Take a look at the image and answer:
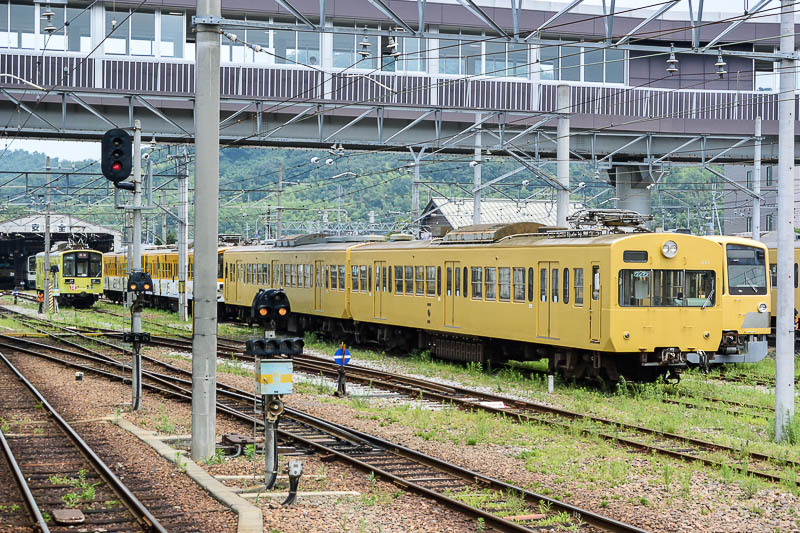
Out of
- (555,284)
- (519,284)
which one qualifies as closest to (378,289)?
(519,284)

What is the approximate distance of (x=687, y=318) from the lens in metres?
18.4

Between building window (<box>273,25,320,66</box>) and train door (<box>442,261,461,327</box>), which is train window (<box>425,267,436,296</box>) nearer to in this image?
train door (<box>442,261,461,327</box>)

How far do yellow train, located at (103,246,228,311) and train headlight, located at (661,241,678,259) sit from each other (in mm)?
24193

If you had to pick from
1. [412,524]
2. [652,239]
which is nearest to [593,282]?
[652,239]

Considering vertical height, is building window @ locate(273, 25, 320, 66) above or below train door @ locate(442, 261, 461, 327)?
above

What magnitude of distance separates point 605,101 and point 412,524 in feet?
85.6

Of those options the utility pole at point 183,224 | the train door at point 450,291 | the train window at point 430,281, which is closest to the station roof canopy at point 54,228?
the utility pole at point 183,224

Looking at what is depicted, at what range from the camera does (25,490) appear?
1033 cm

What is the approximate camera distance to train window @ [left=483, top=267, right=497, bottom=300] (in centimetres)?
2145

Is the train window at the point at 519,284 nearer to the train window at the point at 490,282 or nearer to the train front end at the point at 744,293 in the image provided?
the train window at the point at 490,282

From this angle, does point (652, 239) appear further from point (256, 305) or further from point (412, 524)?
point (412, 524)

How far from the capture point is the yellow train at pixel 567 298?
1806 cm

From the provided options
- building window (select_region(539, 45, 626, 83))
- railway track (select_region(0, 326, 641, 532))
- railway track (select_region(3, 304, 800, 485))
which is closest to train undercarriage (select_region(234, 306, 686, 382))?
railway track (select_region(3, 304, 800, 485))

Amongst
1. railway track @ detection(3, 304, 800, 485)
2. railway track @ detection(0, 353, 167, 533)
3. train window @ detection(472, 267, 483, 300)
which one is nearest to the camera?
railway track @ detection(0, 353, 167, 533)
